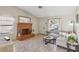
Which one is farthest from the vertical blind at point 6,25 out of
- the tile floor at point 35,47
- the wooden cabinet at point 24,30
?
the tile floor at point 35,47

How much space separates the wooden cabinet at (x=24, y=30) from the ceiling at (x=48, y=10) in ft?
0.78

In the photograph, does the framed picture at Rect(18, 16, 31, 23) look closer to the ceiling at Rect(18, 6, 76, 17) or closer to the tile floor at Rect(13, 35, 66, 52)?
the ceiling at Rect(18, 6, 76, 17)

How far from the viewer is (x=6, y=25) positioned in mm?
1670

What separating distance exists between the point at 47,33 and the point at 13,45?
613mm

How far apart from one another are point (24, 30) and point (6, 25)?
1.01ft

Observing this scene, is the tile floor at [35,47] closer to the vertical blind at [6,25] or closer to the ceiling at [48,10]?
the vertical blind at [6,25]

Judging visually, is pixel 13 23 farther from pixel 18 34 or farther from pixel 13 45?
pixel 13 45

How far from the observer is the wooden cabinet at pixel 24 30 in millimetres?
1722

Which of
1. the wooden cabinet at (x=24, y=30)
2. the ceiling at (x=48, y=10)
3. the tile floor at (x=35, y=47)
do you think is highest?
the ceiling at (x=48, y=10)

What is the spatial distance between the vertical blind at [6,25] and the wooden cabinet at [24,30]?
0.13 metres


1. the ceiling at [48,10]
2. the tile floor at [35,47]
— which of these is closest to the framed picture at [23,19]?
the ceiling at [48,10]

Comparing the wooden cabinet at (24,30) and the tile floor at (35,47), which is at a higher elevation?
the wooden cabinet at (24,30)

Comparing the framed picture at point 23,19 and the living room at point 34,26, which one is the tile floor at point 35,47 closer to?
the living room at point 34,26
